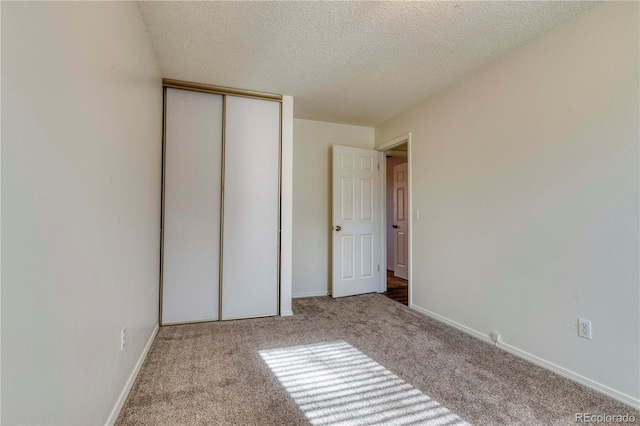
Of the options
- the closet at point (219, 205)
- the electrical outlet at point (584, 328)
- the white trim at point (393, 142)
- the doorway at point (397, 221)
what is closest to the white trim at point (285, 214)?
the closet at point (219, 205)

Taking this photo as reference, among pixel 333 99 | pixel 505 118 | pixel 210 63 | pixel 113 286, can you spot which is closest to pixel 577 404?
pixel 505 118

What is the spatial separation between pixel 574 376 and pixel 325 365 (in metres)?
1.64

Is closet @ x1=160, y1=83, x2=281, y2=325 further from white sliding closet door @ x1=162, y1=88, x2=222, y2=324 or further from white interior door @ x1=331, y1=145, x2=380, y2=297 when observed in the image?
white interior door @ x1=331, y1=145, x2=380, y2=297

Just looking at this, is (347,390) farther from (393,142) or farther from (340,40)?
(393,142)

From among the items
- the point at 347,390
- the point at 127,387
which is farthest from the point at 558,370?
the point at 127,387

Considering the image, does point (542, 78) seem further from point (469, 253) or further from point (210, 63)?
point (210, 63)

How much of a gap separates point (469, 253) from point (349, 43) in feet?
7.00

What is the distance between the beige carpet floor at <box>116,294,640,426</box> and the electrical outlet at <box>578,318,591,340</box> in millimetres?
320

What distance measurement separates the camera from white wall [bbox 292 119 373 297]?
4051 millimetres

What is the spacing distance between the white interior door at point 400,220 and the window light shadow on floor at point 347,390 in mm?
3311

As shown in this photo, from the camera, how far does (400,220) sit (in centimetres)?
557

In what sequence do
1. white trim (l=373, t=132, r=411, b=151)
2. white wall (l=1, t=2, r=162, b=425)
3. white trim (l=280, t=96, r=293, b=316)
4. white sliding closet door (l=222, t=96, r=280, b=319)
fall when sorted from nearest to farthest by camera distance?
white wall (l=1, t=2, r=162, b=425) → white sliding closet door (l=222, t=96, r=280, b=319) → white trim (l=280, t=96, r=293, b=316) → white trim (l=373, t=132, r=411, b=151)

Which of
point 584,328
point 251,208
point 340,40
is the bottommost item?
point 584,328

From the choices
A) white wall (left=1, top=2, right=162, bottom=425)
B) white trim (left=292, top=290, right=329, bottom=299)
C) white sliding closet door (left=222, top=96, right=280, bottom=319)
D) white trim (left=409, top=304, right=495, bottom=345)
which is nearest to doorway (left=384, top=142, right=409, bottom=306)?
white trim (left=292, top=290, right=329, bottom=299)
